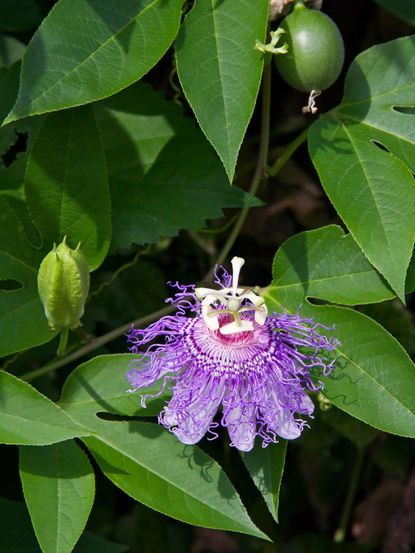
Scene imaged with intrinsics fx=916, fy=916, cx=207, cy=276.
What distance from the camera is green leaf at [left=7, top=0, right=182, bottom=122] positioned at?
1253 millimetres

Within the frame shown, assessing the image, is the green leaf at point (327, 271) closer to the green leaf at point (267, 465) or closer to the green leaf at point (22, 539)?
the green leaf at point (267, 465)

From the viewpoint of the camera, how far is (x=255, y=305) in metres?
1.34

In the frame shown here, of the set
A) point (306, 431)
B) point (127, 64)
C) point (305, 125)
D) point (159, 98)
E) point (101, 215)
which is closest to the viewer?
point (127, 64)

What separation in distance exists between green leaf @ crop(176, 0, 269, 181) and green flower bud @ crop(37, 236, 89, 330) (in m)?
0.25

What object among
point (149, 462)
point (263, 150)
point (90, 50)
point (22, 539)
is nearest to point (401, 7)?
point (263, 150)

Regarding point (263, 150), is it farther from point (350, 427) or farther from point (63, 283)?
point (350, 427)

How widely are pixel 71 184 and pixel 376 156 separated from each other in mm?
472

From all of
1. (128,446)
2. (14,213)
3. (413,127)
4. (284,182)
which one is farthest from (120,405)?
(284,182)

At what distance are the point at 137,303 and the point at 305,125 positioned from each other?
617mm

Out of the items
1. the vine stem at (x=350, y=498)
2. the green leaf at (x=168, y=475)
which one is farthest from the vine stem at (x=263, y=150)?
the vine stem at (x=350, y=498)

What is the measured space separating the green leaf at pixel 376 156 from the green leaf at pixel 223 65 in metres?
0.20

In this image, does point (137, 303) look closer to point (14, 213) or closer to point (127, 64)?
point (14, 213)

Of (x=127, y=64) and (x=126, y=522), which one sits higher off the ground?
(x=127, y=64)

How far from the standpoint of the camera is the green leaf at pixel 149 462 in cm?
132
